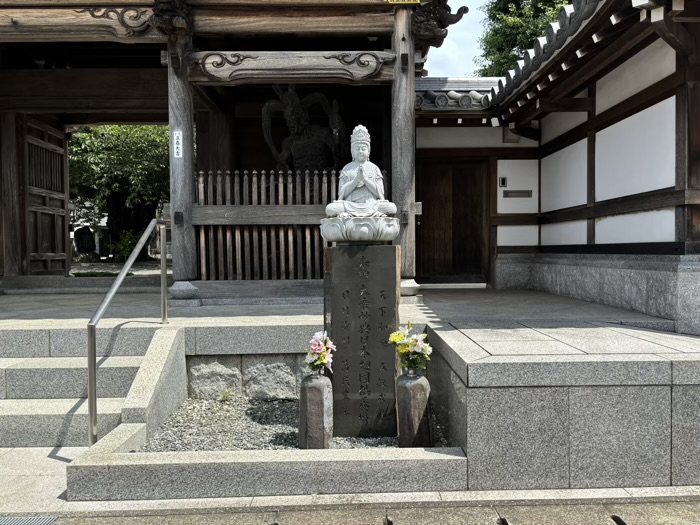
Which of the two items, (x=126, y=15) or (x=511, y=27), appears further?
(x=511, y=27)

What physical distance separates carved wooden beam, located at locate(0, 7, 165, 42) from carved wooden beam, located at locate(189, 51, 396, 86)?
2.38 ft

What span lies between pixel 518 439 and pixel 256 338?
2723mm

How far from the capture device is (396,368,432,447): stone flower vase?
3871 millimetres

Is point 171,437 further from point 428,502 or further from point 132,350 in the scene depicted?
point 428,502

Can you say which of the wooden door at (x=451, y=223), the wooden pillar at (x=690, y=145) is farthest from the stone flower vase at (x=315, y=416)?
the wooden door at (x=451, y=223)

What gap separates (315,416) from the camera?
155 inches

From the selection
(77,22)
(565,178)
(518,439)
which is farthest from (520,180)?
(77,22)

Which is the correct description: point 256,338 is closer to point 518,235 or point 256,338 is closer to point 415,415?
point 415,415

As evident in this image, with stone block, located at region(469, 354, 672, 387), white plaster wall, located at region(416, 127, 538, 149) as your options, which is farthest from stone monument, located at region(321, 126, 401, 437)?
white plaster wall, located at region(416, 127, 538, 149)

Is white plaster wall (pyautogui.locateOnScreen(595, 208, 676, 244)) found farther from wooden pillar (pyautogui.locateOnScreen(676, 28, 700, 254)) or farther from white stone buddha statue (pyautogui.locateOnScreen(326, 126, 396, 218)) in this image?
white stone buddha statue (pyautogui.locateOnScreen(326, 126, 396, 218))

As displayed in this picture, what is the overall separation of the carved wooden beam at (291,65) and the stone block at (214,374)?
3642mm

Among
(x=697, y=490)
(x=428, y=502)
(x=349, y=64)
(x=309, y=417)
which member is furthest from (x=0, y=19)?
(x=697, y=490)

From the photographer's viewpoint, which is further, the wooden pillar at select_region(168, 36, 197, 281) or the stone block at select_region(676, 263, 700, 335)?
the wooden pillar at select_region(168, 36, 197, 281)

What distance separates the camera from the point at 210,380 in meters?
5.24
